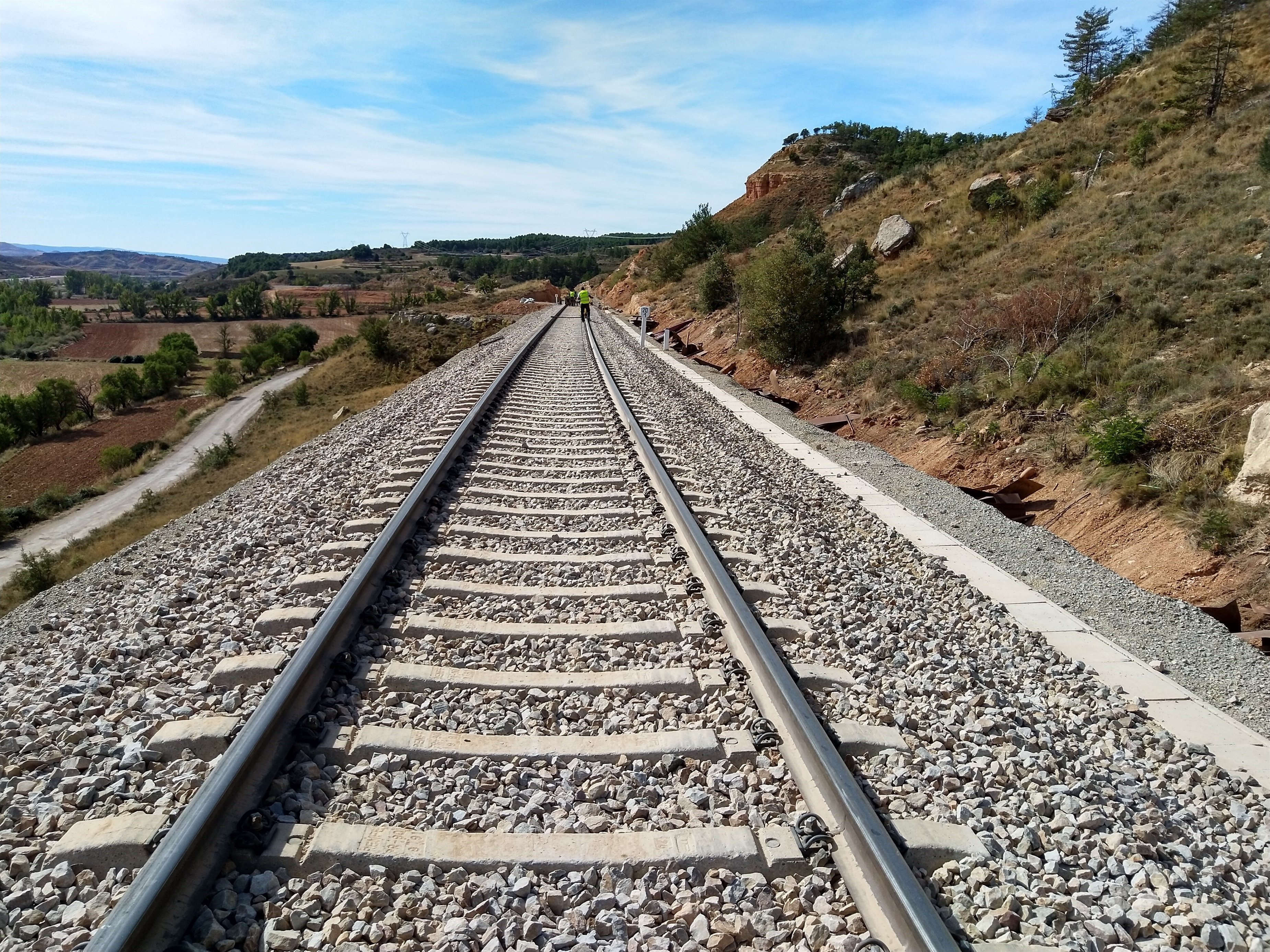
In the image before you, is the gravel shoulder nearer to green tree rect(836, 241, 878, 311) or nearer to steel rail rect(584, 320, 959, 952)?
steel rail rect(584, 320, 959, 952)

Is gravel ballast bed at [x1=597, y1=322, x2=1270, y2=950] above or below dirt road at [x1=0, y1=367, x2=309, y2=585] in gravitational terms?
above

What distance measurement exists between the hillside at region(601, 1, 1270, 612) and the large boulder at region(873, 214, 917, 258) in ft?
0.92

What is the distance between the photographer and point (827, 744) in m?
3.14

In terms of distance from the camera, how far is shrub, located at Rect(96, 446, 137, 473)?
44312 millimetres

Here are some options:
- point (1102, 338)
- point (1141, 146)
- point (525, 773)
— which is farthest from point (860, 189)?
point (525, 773)

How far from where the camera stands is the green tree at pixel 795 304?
18125 mm

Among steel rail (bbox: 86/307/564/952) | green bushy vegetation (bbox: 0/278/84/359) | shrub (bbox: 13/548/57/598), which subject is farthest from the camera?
green bushy vegetation (bbox: 0/278/84/359)

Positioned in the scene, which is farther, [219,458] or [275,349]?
[275,349]

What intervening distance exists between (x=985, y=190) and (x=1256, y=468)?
2286 centimetres

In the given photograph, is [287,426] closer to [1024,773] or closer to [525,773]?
[525,773]

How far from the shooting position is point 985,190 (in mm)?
26375

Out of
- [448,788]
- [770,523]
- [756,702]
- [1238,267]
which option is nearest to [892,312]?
[1238,267]

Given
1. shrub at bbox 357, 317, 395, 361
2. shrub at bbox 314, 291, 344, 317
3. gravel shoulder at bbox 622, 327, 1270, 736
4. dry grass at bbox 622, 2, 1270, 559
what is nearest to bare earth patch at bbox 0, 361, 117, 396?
shrub at bbox 314, 291, 344, 317

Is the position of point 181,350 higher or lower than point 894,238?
lower
